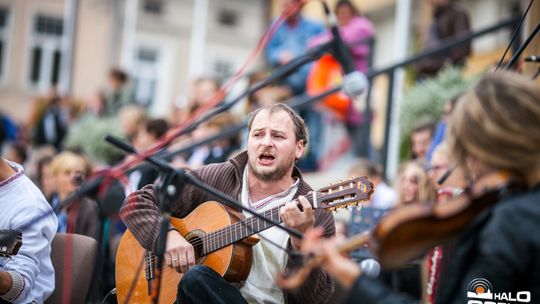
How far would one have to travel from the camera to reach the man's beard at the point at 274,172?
157 inches

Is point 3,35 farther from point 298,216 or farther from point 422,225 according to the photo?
point 422,225

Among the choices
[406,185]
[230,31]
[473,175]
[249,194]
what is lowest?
[473,175]

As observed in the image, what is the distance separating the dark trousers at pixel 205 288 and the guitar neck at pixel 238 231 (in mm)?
186

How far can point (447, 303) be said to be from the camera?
2.58 meters

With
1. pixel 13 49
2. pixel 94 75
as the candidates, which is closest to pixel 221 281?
pixel 94 75

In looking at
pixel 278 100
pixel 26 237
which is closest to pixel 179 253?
pixel 26 237

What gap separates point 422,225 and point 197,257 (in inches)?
70.1

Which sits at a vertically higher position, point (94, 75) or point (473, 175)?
point (94, 75)

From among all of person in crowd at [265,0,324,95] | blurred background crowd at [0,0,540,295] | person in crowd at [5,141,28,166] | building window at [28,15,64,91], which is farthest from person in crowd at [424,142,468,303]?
building window at [28,15,64,91]

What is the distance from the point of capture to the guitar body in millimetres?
3816

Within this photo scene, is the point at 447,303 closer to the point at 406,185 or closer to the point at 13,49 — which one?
the point at 406,185

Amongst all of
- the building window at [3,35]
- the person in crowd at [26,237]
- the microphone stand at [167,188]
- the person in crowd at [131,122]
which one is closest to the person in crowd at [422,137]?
the person in crowd at [131,122]

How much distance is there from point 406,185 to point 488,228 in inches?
125

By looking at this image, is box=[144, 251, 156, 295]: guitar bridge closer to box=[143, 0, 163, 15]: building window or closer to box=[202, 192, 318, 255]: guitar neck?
box=[202, 192, 318, 255]: guitar neck
